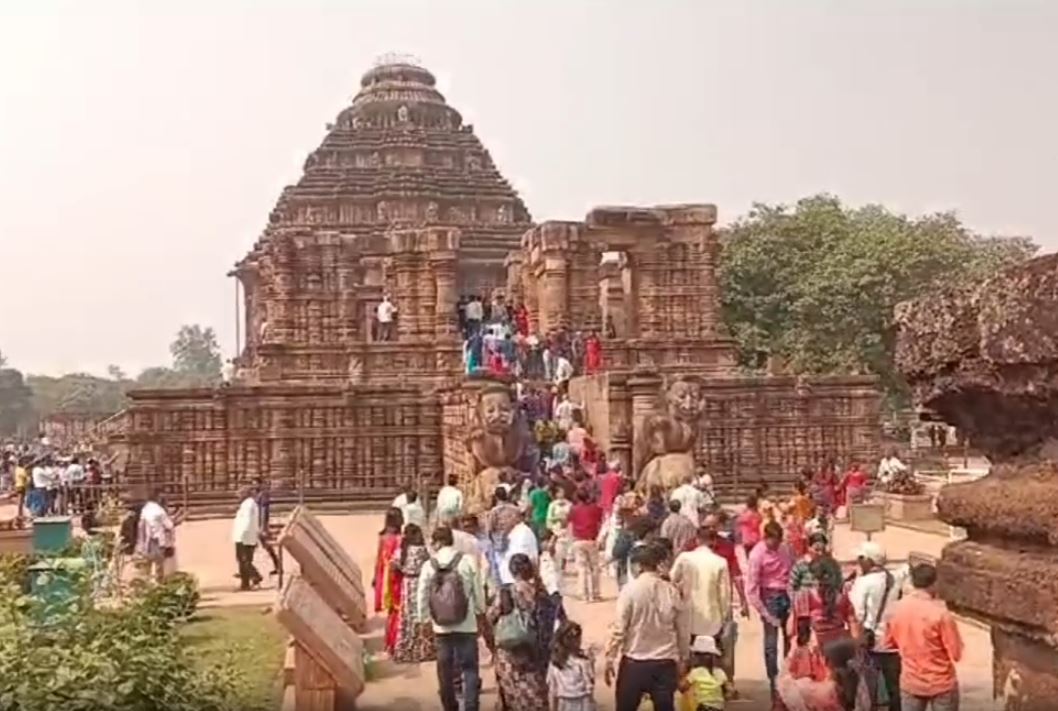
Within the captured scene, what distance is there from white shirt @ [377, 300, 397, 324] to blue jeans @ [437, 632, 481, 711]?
16.7 m

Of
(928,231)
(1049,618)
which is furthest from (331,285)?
(1049,618)

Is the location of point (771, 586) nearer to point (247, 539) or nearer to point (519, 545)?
point (519, 545)

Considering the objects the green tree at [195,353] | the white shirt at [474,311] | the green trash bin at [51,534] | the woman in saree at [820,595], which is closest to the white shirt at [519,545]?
the woman in saree at [820,595]

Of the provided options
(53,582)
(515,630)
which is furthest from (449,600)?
(53,582)

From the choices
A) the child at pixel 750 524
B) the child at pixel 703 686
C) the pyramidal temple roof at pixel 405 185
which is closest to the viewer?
the child at pixel 703 686

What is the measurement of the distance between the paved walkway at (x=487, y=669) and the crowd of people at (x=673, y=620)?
0.70 feet

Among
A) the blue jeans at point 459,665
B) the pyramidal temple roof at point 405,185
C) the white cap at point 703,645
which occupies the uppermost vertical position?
the pyramidal temple roof at point 405,185

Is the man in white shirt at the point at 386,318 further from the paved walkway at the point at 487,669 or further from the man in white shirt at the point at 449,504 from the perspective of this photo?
the man in white shirt at the point at 449,504

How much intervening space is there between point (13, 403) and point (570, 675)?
75.2 metres

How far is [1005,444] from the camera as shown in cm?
236

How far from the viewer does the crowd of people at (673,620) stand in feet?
14.8

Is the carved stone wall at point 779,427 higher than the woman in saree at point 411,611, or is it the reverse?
the carved stone wall at point 779,427

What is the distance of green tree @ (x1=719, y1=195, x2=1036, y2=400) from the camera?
2959 centimetres

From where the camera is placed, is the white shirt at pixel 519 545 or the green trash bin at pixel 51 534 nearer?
the white shirt at pixel 519 545
